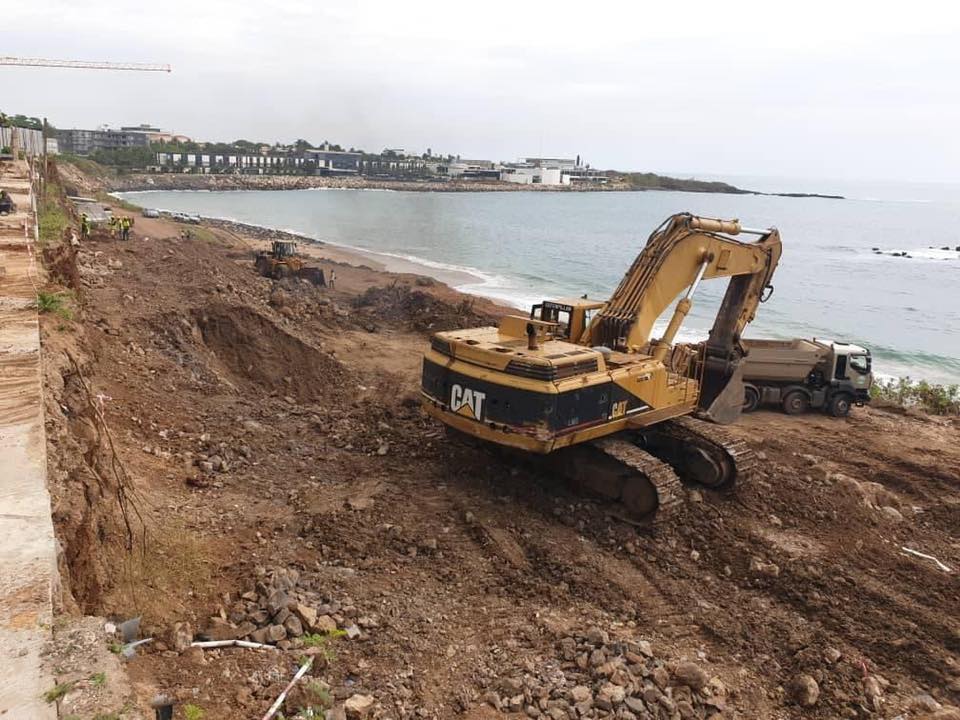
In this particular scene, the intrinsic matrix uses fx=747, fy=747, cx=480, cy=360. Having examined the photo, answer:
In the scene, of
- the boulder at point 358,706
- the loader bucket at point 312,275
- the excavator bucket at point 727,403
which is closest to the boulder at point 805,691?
the boulder at point 358,706

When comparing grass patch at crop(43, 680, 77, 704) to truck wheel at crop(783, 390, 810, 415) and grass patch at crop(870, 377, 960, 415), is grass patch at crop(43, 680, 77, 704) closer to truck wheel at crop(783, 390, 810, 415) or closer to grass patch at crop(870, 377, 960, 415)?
truck wheel at crop(783, 390, 810, 415)

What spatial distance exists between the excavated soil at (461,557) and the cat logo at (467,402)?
129 cm

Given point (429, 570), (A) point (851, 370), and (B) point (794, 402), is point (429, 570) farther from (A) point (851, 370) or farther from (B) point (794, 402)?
(A) point (851, 370)

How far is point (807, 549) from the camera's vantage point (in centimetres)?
977

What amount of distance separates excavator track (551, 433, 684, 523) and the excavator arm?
1.57 m

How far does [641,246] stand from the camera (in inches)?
2808

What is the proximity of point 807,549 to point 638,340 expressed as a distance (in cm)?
359

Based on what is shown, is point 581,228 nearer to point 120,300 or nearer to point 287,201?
point 287,201

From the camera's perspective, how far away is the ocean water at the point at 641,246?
3512 centimetres

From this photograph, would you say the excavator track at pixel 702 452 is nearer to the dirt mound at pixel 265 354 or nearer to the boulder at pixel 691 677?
the boulder at pixel 691 677

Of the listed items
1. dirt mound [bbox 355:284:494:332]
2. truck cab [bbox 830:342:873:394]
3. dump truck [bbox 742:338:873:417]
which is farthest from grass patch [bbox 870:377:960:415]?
dirt mound [bbox 355:284:494:332]

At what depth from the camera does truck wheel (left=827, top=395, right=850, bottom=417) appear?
16938 millimetres

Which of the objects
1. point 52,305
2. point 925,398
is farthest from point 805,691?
point 925,398

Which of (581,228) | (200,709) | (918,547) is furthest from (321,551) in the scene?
(581,228)
